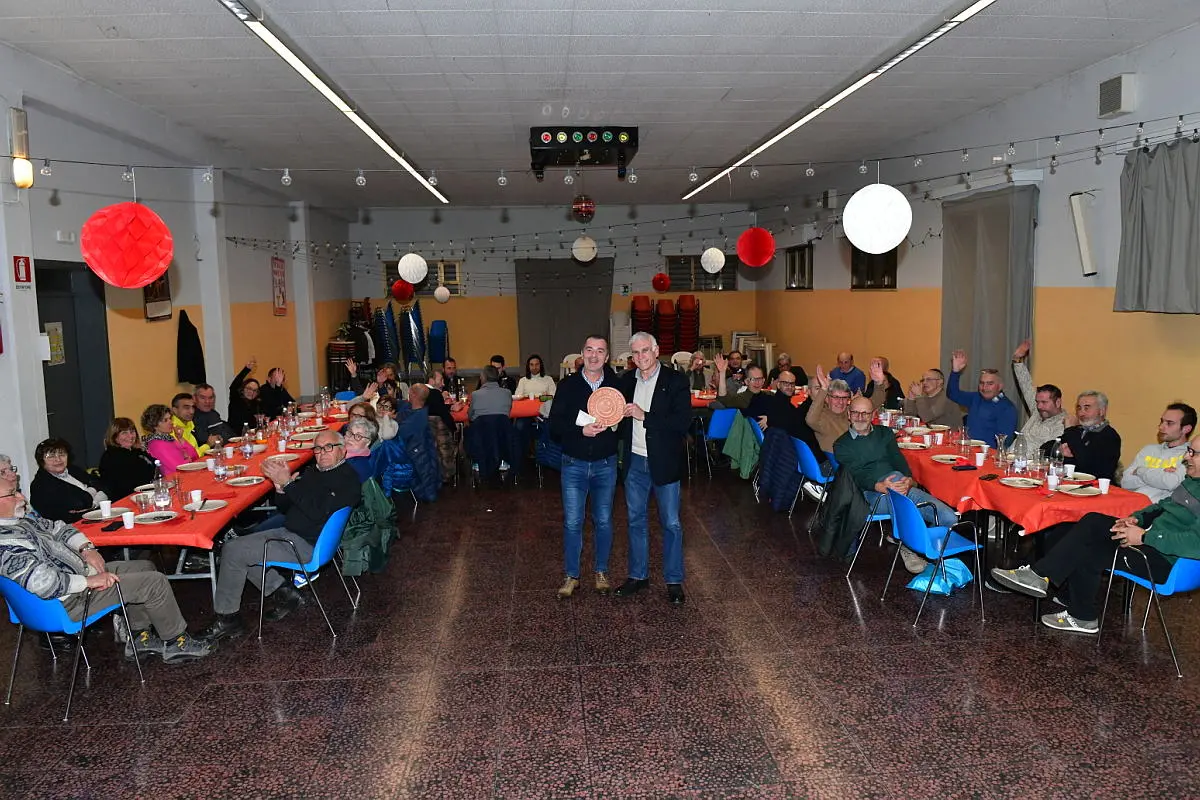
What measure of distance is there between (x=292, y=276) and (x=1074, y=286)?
38.8 ft

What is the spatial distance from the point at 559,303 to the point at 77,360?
37.8 ft

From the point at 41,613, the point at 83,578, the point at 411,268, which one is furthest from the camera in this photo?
the point at 411,268

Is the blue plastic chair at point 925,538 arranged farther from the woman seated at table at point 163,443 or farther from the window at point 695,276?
the window at point 695,276

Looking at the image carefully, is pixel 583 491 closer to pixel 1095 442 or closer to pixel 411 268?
pixel 1095 442

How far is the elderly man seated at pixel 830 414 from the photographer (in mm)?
6879

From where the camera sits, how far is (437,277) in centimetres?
1892

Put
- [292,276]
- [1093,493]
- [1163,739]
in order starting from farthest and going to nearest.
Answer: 1. [292,276]
2. [1093,493]
3. [1163,739]

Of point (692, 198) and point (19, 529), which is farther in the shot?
point (692, 198)

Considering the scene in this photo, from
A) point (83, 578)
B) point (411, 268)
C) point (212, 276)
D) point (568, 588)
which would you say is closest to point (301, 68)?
point (83, 578)

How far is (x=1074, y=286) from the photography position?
7.89 metres

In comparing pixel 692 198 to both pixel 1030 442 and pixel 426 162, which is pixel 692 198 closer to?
pixel 426 162

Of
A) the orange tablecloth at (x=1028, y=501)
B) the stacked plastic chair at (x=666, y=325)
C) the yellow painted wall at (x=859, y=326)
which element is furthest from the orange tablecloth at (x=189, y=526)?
the stacked plastic chair at (x=666, y=325)

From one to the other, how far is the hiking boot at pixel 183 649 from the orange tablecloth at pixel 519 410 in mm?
4875

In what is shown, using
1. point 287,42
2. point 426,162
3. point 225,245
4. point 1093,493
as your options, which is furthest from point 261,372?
point 1093,493
